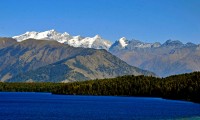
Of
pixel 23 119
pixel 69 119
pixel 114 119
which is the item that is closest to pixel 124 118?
pixel 114 119

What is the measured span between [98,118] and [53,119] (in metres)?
15.0

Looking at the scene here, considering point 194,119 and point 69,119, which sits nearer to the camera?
point 194,119

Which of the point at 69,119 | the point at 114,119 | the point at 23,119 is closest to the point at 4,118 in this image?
the point at 23,119

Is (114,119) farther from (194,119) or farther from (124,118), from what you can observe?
(194,119)

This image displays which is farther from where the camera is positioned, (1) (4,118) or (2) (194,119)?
(1) (4,118)

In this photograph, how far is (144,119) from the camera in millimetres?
150875

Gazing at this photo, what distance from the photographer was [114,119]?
505 feet

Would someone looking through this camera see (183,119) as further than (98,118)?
No

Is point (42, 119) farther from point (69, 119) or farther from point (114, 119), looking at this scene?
point (114, 119)

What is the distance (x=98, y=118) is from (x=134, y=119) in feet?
40.0

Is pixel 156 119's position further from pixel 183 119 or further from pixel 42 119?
pixel 42 119

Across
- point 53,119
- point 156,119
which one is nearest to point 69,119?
point 53,119

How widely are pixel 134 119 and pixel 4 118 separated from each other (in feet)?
134

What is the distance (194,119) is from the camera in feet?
470
